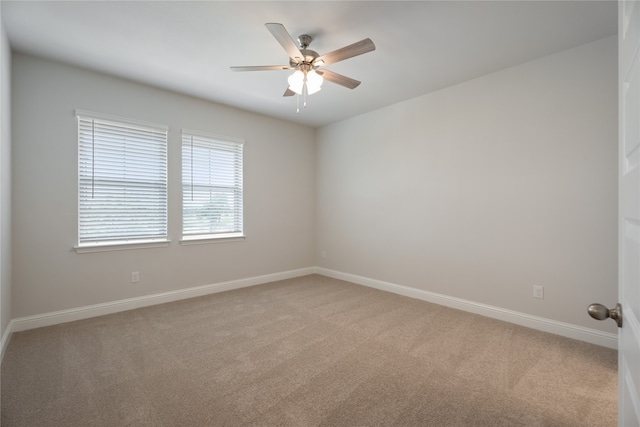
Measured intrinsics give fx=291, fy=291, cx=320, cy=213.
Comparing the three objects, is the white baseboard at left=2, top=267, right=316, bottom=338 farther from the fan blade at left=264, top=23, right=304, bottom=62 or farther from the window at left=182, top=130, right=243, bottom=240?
the fan blade at left=264, top=23, right=304, bottom=62

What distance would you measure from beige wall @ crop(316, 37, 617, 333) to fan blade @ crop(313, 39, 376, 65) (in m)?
1.79

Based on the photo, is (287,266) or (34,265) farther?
(287,266)

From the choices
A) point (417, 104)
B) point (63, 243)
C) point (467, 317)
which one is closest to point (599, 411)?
point (467, 317)

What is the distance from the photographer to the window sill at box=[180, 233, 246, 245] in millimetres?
3858

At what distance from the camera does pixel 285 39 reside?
2.04 metres

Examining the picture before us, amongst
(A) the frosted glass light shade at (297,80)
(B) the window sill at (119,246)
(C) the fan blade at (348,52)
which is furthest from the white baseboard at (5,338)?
(C) the fan blade at (348,52)

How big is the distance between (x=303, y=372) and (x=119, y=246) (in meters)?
2.59

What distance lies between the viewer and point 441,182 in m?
3.61

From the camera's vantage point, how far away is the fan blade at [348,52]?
2.04m

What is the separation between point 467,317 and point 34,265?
4.48 metres

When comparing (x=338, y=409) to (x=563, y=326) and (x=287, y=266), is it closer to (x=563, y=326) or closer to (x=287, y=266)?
(x=563, y=326)

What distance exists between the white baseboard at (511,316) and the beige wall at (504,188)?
0.06 m

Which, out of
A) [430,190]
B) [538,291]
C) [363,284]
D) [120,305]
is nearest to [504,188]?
[430,190]

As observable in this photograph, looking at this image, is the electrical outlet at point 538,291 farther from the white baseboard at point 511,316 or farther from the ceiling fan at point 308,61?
the ceiling fan at point 308,61
